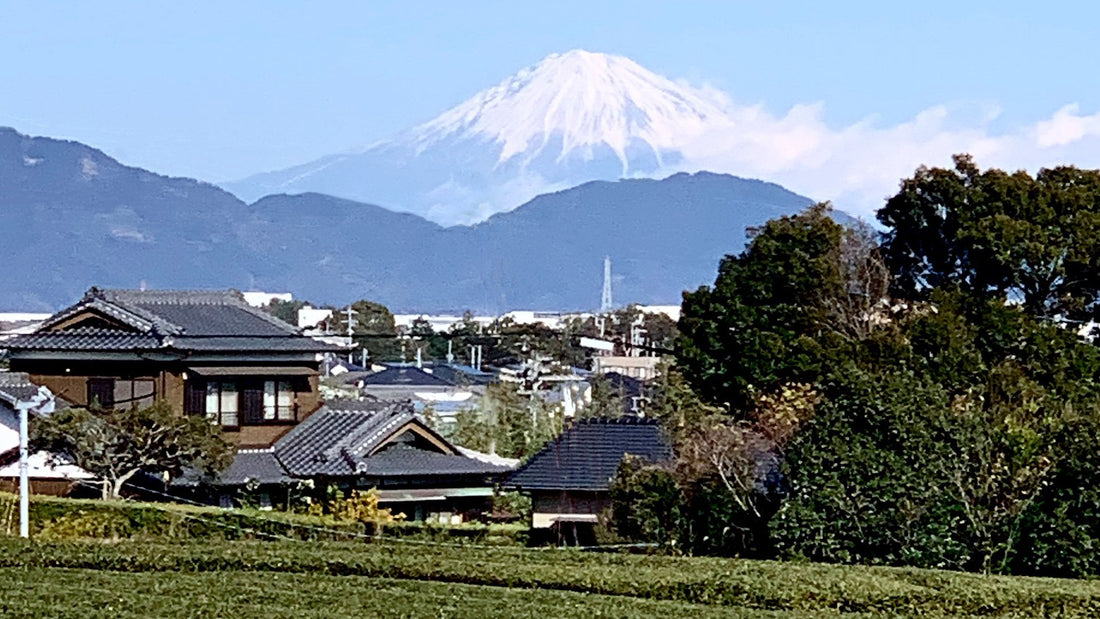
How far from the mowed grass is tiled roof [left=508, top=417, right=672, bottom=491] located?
10.9 metres

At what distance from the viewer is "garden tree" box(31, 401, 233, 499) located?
25.3m

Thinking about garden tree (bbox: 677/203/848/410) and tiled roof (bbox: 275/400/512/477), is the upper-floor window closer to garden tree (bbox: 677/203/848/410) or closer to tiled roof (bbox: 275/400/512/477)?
tiled roof (bbox: 275/400/512/477)

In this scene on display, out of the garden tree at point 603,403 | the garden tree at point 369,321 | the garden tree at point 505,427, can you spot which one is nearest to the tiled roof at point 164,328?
the garden tree at point 505,427

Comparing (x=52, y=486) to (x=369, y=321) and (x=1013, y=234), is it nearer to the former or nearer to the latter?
(x=1013, y=234)

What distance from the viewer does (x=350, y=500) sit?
26.1 m

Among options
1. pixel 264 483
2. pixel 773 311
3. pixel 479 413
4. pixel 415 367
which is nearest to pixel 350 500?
pixel 264 483

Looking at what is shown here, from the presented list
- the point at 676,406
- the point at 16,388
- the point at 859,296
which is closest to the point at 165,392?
the point at 16,388

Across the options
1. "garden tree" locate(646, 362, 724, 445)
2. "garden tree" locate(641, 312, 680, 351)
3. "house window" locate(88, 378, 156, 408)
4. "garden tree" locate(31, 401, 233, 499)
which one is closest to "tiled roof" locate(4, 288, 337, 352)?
"house window" locate(88, 378, 156, 408)

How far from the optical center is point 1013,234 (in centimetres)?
2600

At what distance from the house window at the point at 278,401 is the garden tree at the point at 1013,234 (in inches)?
436

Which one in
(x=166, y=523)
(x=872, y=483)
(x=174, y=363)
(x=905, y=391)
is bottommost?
(x=166, y=523)

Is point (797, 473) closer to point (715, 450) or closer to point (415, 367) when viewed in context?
point (715, 450)

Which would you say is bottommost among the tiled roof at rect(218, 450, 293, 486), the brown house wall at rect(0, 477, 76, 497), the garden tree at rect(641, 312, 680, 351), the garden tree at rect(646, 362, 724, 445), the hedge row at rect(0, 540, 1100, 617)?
the hedge row at rect(0, 540, 1100, 617)

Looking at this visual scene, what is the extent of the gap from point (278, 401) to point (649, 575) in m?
16.0
